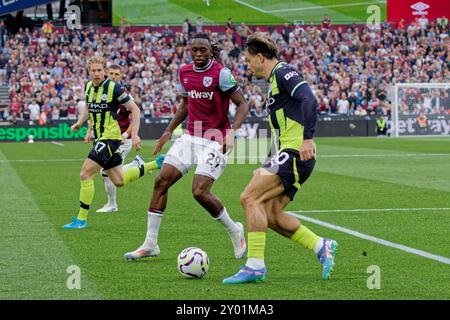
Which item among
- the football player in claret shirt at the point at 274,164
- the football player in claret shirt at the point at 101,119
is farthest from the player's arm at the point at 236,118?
the football player in claret shirt at the point at 101,119

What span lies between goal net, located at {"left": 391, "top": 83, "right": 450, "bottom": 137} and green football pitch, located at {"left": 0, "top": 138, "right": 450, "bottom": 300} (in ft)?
77.4

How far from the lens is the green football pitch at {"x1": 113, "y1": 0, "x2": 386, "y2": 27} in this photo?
52.3 meters

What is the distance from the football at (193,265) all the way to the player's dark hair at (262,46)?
1.88 m

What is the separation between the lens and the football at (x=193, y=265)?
8422 millimetres

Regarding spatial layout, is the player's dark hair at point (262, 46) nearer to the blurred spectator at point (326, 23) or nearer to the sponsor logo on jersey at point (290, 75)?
the sponsor logo on jersey at point (290, 75)

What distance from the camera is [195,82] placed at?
10016 mm

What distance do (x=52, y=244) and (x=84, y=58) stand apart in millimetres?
37357

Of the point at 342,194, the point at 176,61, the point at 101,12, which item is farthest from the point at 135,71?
the point at 342,194

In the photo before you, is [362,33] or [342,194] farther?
[362,33]

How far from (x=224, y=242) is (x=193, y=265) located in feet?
8.33

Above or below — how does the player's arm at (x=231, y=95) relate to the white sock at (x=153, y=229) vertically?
above

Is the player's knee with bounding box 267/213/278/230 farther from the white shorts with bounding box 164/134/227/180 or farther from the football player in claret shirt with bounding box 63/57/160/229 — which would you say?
the football player in claret shirt with bounding box 63/57/160/229

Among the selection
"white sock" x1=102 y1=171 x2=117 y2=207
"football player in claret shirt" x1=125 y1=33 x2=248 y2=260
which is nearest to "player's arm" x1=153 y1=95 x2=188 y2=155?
"football player in claret shirt" x1=125 y1=33 x2=248 y2=260

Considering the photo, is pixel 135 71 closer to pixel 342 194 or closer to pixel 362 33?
pixel 362 33
